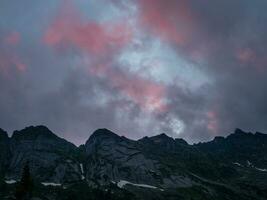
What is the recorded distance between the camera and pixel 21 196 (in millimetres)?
130875

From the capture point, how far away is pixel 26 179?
135m

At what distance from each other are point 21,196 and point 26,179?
646cm
